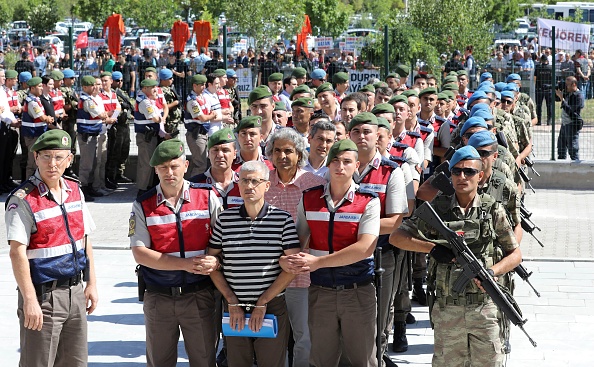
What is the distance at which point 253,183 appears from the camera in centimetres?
651

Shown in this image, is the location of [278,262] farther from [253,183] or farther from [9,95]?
[9,95]

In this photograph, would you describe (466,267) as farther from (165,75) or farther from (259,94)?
(165,75)

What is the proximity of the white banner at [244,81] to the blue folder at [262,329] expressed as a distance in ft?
38.6

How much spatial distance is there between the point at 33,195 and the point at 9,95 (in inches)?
426

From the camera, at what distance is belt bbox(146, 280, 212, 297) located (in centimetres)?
661

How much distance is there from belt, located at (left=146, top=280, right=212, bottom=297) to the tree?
141 ft

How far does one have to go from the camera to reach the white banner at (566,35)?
58.5ft

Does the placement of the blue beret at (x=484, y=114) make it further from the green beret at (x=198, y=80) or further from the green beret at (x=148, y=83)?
the green beret at (x=148, y=83)

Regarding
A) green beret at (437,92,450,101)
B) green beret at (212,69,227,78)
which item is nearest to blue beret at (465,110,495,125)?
green beret at (437,92,450,101)

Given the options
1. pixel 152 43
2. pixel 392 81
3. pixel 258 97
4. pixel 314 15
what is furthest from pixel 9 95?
pixel 314 15

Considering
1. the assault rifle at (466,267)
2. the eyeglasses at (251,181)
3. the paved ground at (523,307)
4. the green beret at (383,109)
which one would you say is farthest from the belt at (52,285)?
the green beret at (383,109)

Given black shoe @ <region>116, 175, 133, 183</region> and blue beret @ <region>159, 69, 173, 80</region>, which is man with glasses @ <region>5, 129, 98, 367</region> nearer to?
blue beret @ <region>159, 69, 173, 80</region>

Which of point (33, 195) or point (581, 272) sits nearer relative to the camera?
point (33, 195)

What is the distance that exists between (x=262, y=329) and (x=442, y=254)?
1328mm
